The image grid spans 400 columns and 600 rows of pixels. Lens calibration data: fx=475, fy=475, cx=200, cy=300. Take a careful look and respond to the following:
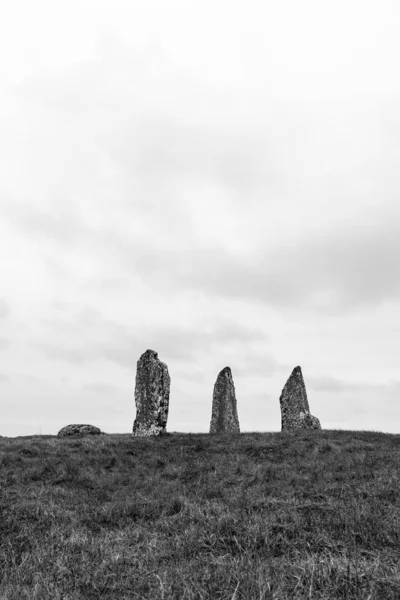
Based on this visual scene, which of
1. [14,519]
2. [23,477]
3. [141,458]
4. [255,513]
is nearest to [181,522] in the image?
[255,513]

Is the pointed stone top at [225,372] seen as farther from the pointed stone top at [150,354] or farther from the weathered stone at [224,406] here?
the pointed stone top at [150,354]

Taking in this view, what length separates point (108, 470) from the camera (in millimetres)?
18969

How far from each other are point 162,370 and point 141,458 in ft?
27.9

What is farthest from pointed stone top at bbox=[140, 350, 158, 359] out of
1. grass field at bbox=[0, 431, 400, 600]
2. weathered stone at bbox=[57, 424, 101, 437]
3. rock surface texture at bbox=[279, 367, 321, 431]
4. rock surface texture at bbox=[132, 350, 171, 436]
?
rock surface texture at bbox=[279, 367, 321, 431]

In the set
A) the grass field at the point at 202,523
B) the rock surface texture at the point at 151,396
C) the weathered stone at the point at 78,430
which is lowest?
the grass field at the point at 202,523

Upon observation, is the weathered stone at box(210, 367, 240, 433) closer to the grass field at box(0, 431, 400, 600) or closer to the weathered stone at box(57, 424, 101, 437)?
the weathered stone at box(57, 424, 101, 437)

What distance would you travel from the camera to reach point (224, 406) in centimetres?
3334

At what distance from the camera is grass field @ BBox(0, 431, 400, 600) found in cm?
609

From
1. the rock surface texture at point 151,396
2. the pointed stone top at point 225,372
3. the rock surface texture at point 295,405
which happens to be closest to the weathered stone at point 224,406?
the pointed stone top at point 225,372

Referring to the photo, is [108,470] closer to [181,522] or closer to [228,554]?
[181,522]

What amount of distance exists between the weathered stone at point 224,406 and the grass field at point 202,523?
37.2ft

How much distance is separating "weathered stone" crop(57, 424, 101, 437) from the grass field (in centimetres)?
835

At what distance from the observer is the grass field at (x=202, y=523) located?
609cm

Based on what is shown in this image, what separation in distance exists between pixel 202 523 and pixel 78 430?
22.5m
